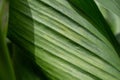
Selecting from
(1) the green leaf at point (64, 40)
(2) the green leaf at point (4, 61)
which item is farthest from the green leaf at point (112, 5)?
(2) the green leaf at point (4, 61)

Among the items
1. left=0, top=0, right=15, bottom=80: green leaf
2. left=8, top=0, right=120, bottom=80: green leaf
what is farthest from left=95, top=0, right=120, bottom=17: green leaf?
left=0, top=0, right=15, bottom=80: green leaf

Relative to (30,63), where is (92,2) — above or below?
above

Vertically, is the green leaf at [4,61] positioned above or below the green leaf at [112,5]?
below

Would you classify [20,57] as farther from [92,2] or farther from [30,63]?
[92,2]

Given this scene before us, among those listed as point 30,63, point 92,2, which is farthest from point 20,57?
point 92,2

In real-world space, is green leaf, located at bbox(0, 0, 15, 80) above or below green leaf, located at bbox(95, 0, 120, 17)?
below

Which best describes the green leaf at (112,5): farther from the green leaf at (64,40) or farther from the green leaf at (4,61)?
the green leaf at (4,61)

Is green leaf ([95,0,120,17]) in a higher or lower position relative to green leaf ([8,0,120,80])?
higher

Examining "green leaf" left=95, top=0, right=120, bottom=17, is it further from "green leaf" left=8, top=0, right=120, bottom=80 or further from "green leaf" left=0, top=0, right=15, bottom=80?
"green leaf" left=0, top=0, right=15, bottom=80
